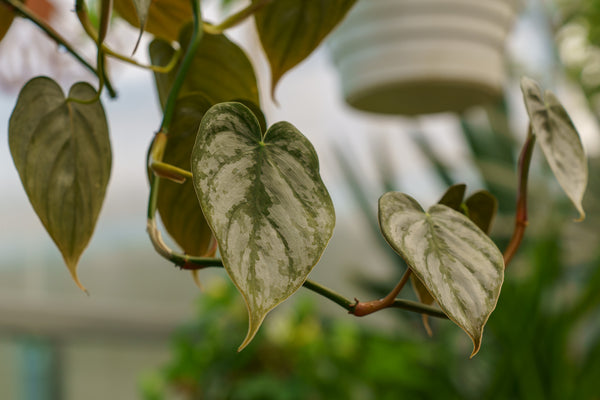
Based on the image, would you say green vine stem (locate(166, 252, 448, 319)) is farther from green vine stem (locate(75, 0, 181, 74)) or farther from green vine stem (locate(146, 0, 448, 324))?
green vine stem (locate(75, 0, 181, 74))

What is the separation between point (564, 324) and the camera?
1.25m

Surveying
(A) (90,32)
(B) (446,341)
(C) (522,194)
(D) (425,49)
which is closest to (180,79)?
(A) (90,32)

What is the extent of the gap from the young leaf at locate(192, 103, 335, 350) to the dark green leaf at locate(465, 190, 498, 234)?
12 centimetres

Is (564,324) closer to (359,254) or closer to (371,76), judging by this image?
(371,76)

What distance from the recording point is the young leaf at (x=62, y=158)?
29 centimetres

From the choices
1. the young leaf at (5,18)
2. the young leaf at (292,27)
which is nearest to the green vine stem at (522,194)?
the young leaf at (292,27)

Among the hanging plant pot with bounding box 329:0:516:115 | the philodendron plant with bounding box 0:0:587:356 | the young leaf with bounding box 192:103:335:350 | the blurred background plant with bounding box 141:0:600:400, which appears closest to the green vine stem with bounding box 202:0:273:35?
the philodendron plant with bounding box 0:0:587:356

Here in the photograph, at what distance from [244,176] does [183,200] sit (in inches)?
5.0

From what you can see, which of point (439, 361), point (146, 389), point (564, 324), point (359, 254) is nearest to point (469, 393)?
point (439, 361)

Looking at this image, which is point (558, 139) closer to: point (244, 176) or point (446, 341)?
point (244, 176)

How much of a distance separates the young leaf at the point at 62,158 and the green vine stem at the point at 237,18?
2.8 inches

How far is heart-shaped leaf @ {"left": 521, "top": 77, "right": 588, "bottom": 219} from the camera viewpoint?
273 mm

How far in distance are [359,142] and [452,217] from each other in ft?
7.77

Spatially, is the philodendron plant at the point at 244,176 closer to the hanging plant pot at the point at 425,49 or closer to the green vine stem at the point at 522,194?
the green vine stem at the point at 522,194
